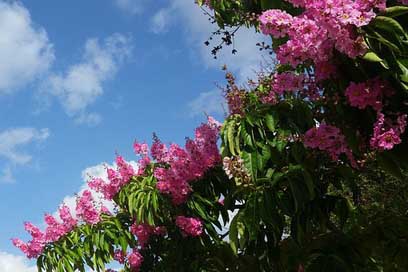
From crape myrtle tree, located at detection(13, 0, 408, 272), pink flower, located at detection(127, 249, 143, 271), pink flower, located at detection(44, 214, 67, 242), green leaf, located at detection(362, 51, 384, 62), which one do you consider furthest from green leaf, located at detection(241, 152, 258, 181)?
pink flower, located at detection(44, 214, 67, 242)

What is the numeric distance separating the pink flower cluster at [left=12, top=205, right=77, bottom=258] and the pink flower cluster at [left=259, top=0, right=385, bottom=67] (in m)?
3.91

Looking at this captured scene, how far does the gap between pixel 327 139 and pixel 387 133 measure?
1.05ft

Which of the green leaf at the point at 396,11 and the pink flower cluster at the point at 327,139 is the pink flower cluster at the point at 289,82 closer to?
the pink flower cluster at the point at 327,139

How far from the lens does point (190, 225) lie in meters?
4.82

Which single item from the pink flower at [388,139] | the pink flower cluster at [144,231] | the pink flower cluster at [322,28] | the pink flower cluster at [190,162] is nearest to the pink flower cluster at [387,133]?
the pink flower at [388,139]

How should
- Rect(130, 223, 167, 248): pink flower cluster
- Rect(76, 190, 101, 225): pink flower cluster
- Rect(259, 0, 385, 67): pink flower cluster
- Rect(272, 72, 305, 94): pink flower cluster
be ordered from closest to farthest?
1. Rect(259, 0, 385, 67): pink flower cluster
2. Rect(272, 72, 305, 94): pink flower cluster
3. Rect(130, 223, 167, 248): pink flower cluster
4. Rect(76, 190, 101, 225): pink flower cluster

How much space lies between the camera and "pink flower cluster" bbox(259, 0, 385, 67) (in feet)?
7.98

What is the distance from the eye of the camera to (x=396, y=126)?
2.66 m

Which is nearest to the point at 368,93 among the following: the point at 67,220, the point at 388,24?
the point at 388,24

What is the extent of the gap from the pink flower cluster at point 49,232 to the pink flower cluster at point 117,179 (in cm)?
43

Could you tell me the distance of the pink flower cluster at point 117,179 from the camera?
5.73m

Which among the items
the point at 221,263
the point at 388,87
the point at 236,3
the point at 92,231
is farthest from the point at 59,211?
the point at 388,87

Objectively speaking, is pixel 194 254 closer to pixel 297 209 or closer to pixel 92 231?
pixel 92 231

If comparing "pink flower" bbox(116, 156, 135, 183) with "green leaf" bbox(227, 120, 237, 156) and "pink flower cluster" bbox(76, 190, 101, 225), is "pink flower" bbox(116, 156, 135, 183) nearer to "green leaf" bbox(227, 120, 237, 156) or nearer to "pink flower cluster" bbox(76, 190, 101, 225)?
"pink flower cluster" bbox(76, 190, 101, 225)
